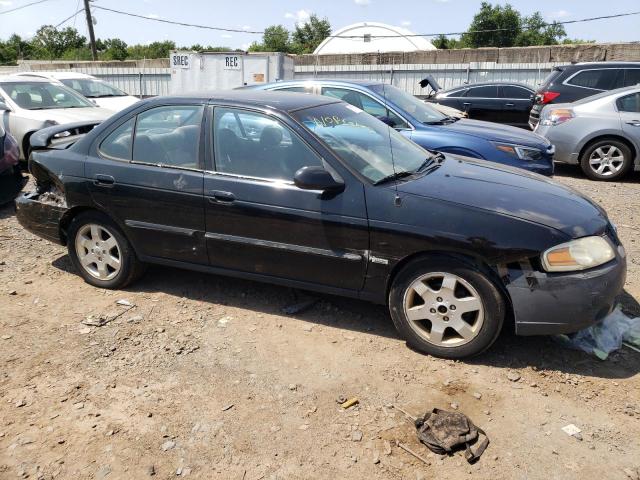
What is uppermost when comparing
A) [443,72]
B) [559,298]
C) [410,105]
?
[443,72]

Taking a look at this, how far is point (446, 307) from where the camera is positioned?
3.38m

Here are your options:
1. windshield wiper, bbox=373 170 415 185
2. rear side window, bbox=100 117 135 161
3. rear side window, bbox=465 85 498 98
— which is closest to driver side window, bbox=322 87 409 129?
windshield wiper, bbox=373 170 415 185

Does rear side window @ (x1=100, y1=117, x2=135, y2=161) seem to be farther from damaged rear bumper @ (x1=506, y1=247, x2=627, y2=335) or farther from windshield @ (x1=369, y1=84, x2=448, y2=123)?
windshield @ (x1=369, y1=84, x2=448, y2=123)

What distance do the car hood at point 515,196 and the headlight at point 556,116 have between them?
18.2 feet

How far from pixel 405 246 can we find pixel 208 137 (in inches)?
65.5

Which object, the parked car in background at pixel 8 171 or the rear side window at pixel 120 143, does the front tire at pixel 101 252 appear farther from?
the parked car in background at pixel 8 171

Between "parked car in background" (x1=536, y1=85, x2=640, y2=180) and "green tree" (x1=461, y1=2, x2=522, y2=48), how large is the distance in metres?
51.7

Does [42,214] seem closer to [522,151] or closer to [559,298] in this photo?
[559,298]

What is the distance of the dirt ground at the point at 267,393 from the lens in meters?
2.62

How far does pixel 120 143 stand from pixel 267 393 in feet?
7.74

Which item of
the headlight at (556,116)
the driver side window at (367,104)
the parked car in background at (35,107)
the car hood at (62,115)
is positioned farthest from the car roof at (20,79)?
the headlight at (556,116)

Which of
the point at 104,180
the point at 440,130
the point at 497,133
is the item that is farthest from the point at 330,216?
the point at 497,133

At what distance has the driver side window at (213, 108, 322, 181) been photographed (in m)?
3.73

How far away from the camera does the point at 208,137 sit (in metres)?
3.96
